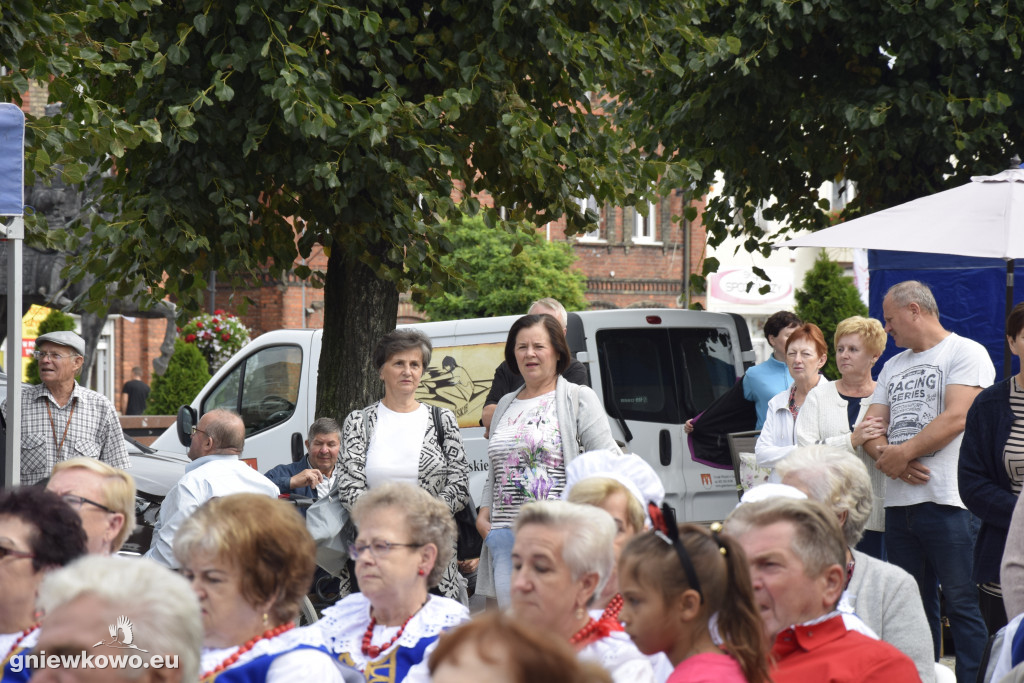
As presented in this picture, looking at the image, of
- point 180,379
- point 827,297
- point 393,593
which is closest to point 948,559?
point 393,593

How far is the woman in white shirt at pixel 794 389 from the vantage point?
6.83 m

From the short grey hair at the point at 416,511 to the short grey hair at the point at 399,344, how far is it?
209cm

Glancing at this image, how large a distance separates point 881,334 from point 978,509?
1.67 m

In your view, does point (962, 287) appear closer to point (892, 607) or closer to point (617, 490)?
point (892, 607)

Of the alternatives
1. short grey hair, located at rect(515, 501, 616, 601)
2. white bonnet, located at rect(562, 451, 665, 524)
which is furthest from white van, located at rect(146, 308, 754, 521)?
short grey hair, located at rect(515, 501, 616, 601)

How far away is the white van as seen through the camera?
916 cm

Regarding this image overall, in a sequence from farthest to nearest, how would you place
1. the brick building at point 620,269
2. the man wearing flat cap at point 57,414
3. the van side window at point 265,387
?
the brick building at point 620,269
the van side window at point 265,387
the man wearing flat cap at point 57,414

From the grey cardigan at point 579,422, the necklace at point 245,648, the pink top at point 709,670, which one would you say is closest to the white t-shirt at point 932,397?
the grey cardigan at point 579,422

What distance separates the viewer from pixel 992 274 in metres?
9.22

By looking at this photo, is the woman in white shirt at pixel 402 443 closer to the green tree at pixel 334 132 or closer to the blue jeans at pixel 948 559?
the green tree at pixel 334 132

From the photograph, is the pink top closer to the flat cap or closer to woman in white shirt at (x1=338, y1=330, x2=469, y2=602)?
woman in white shirt at (x1=338, y1=330, x2=469, y2=602)

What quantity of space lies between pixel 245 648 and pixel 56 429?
467cm

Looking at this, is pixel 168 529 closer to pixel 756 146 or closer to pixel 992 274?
pixel 992 274

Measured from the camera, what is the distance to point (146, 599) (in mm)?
2250
